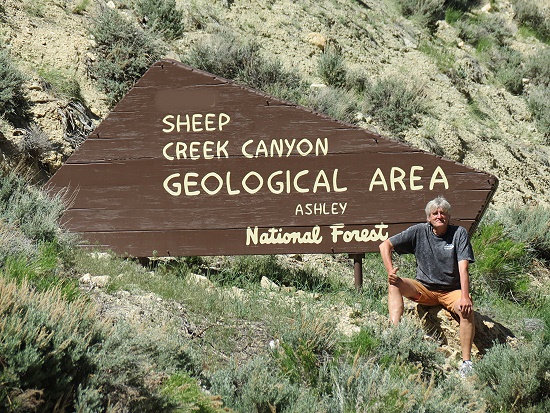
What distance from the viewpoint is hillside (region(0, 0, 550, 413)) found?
3.91 metres

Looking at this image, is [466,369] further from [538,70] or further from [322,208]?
[538,70]

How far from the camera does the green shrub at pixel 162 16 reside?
38.8 ft

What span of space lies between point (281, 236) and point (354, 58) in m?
7.70

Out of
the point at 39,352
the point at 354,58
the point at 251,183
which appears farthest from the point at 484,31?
the point at 39,352

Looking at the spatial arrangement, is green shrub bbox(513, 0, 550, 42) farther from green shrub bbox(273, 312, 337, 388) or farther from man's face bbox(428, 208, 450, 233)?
green shrub bbox(273, 312, 337, 388)

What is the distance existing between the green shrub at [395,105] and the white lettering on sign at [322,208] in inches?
217

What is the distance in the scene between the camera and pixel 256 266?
25.2 ft

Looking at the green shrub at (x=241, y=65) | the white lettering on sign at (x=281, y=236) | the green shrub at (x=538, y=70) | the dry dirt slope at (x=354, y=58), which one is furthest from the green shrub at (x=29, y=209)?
the green shrub at (x=538, y=70)

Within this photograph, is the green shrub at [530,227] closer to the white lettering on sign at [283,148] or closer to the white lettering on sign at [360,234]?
the white lettering on sign at [360,234]

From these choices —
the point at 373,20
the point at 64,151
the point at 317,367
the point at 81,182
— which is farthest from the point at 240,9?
the point at 317,367

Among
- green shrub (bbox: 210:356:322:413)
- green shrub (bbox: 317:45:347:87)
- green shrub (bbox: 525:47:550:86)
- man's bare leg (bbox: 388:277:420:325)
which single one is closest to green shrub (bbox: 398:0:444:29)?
green shrub (bbox: 525:47:550:86)

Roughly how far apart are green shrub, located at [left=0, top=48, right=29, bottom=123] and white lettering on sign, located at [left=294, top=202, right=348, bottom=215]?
3.73 meters

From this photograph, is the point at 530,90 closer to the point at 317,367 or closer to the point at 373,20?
the point at 373,20

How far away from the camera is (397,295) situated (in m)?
5.82
